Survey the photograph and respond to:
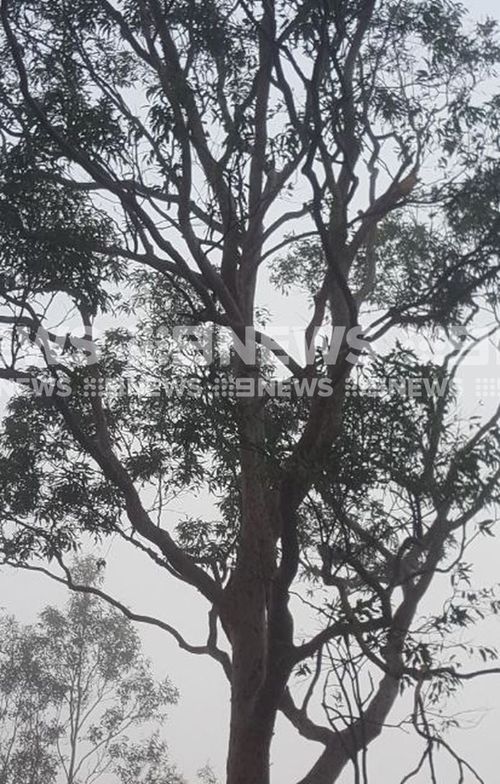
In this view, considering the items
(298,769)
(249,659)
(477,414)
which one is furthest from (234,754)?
(298,769)

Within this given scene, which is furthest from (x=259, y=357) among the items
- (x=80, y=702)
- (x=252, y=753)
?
(x=80, y=702)

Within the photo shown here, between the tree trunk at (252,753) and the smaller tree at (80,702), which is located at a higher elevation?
the smaller tree at (80,702)

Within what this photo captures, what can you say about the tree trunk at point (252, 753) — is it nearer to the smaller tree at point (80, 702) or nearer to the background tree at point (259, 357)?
the background tree at point (259, 357)

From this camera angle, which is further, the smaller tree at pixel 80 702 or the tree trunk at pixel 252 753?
the smaller tree at pixel 80 702

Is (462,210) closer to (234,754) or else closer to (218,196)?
(218,196)

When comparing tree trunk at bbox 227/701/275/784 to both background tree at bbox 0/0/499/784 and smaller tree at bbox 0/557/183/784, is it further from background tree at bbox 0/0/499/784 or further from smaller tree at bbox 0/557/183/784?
smaller tree at bbox 0/557/183/784

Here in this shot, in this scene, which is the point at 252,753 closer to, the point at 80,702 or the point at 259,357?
the point at 259,357

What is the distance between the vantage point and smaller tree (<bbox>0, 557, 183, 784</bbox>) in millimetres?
12539

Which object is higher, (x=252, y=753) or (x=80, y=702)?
(x=80, y=702)

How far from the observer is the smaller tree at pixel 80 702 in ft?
41.1

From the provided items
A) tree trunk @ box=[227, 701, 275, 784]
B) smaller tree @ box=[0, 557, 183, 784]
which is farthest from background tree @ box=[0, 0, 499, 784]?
smaller tree @ box=[0, 557, 183, 784]

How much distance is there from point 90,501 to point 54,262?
2114 millimetres

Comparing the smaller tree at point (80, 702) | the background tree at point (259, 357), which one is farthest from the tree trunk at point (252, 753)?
the smaller tree at point (80, 702)

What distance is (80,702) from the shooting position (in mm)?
12727
